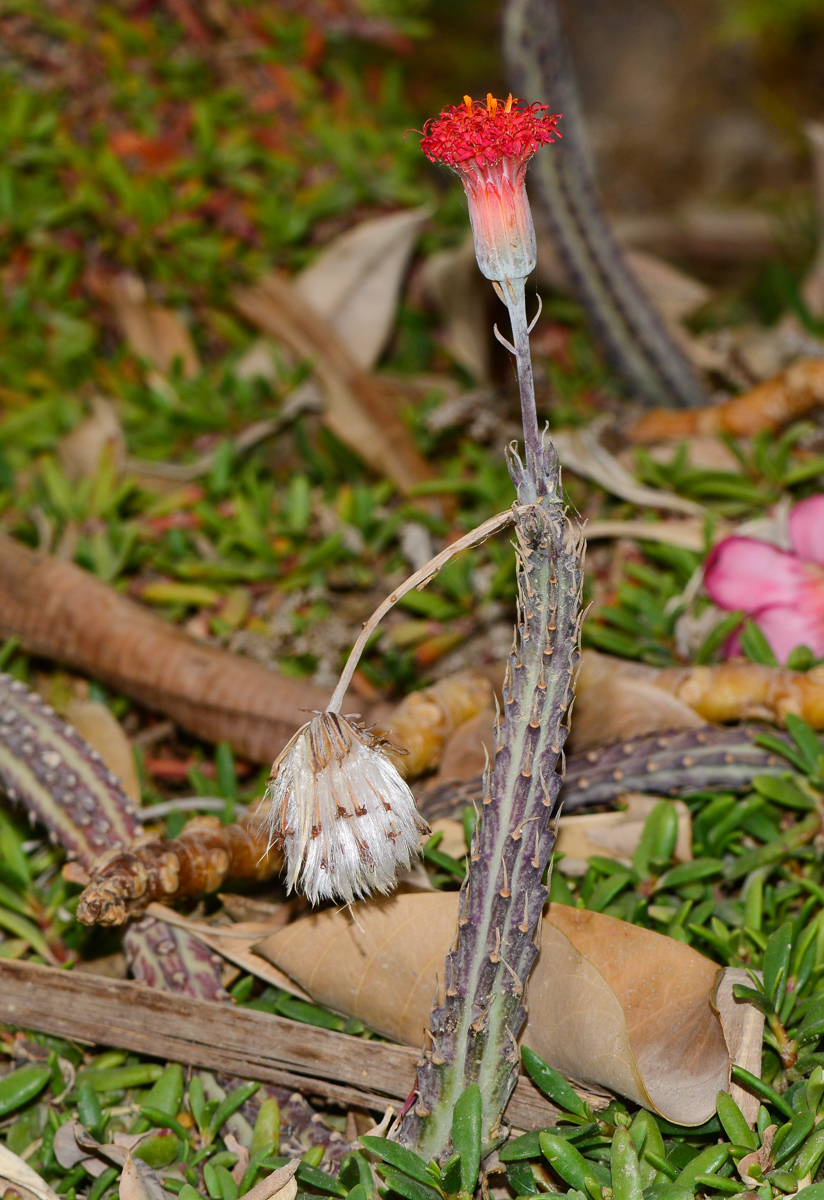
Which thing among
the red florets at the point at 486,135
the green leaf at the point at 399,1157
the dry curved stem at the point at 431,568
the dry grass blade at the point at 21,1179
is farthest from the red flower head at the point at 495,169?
the dry grass blade at the point at 21,1179

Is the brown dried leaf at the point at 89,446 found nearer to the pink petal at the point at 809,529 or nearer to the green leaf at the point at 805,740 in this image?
the pink petal at the point at 809,529

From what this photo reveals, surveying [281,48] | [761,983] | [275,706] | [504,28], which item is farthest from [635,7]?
[761,983]

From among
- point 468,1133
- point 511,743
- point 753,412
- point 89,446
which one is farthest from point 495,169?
point 89,446

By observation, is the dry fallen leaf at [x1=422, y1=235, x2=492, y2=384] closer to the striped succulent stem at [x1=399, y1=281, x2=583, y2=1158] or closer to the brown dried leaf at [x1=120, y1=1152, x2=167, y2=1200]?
the striped succulent stem at [x1=399, y1=281, x2=583, y2=1158]

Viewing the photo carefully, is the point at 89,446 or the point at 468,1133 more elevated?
the point at 89,446

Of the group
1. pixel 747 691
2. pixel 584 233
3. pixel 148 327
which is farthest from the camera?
pixel 148 327

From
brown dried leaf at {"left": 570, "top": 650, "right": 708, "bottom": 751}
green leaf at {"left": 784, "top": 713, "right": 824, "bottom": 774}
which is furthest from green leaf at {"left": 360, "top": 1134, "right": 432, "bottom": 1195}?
green leaf at {"left": 784, "top": 713, "right": 824, "bottom": 774}

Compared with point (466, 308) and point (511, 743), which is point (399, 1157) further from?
point (466, 308)
